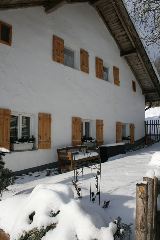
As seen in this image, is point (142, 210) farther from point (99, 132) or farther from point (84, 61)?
point (84, 61)

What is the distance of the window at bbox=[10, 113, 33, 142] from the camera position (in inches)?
249

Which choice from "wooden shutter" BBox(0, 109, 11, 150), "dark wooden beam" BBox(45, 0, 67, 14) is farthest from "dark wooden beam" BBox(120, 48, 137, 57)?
"wooden shutter" BBox(0, 109, 11, 150)

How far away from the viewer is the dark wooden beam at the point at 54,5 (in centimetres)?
663

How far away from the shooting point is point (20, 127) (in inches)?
255

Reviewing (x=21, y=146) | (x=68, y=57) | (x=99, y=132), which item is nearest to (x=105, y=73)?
(x=68, y=57)

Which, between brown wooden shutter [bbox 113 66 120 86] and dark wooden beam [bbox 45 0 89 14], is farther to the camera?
brown wooden shutter [bbox 113 66 120 86]

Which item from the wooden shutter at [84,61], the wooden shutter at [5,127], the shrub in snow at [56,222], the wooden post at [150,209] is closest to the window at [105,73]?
the wooden shutter at [84,61]

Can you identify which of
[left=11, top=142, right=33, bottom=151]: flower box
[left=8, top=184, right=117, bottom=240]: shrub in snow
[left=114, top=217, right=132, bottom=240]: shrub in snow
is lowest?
[left=114, top=217, right=132, bottom=240]: shrub in snow

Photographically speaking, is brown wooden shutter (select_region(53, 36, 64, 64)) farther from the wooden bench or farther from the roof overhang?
the wooden bench

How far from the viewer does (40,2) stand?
671 cm

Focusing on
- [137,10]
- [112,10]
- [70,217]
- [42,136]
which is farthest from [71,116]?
[70,217]

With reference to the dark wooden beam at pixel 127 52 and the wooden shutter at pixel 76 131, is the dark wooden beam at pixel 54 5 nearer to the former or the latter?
the wooden shutter at pixel 76 131

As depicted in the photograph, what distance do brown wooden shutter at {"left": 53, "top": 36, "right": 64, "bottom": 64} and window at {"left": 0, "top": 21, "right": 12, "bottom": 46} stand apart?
1.76 m

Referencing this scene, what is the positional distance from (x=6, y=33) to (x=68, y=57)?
113 inches
